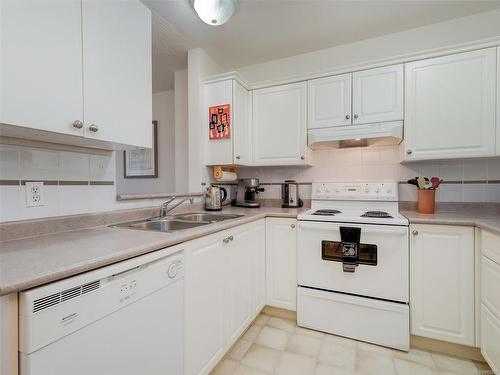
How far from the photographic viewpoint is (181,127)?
2.84 m

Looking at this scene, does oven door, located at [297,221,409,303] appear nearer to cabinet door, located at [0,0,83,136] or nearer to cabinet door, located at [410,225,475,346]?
cabinet door, located at [410,225,475,346]

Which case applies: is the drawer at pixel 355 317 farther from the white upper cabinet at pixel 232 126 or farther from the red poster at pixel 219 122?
the red poster at pixel 219 122

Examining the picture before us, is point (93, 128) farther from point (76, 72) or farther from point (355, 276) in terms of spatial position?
point (355, 276)

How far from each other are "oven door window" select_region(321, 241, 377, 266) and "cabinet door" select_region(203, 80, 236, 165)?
112cm

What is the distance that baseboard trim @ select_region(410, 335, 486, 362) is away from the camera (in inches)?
60.5

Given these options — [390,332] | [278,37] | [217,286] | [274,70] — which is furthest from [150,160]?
[390,332]

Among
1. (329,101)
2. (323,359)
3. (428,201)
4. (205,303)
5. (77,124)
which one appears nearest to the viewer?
(77,124)

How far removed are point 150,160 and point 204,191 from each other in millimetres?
1500

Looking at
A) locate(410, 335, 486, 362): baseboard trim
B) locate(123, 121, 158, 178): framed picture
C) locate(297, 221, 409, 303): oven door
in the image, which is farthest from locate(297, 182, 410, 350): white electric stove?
locate(123, 121, 158, 178): framed picture

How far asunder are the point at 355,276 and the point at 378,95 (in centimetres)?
142

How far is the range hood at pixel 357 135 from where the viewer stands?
1913 millimetres

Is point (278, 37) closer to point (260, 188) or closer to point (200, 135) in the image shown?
point (200, 135)

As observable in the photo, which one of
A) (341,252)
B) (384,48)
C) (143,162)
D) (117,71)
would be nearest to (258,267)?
(341,252)

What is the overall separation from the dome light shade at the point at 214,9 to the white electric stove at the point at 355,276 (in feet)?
5.14
